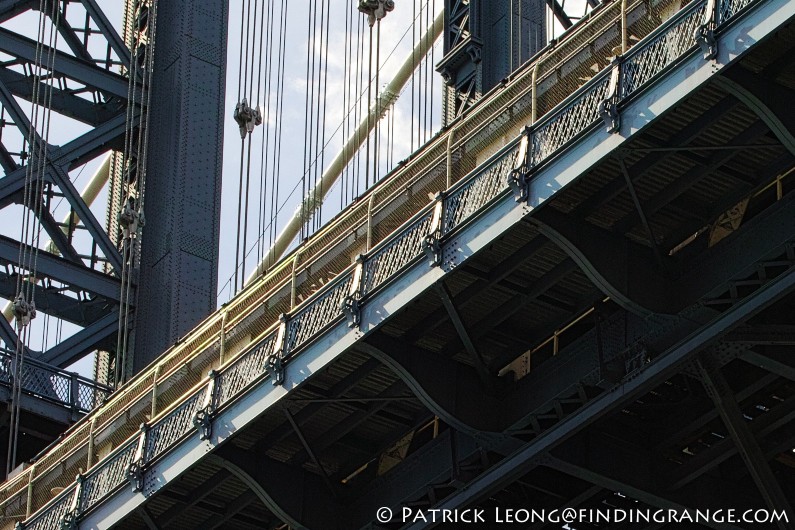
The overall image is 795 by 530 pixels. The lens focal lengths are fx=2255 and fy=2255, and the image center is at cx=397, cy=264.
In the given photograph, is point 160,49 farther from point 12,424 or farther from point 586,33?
point 586,33

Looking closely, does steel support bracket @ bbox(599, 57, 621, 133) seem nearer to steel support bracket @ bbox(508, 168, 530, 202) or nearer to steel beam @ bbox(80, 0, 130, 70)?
steel support bracket @ bbox(508, 168, 530, 202)

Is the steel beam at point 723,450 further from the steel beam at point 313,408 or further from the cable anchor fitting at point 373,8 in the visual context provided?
the cable anchor fitting at point 373,8

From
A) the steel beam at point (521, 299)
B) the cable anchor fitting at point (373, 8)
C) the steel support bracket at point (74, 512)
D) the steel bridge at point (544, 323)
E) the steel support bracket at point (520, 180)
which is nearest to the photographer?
the steel bridge at point (544, 323)

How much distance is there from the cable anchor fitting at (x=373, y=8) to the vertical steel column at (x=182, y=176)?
24.7 feet

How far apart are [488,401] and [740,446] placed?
4127 millimetres

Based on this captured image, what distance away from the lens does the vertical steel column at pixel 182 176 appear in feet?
168

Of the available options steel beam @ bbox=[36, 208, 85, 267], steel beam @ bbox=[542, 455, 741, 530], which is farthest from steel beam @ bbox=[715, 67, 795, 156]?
steel beam @ bbox=[36, 208, 85, 267]

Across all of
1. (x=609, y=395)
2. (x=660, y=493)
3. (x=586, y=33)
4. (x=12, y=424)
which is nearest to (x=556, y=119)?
(x=586, y=33)

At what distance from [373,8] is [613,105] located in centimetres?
1741

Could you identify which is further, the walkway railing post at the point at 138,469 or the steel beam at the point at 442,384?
the walkway railing post at the point at 138,469

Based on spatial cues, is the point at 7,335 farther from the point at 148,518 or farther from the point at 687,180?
the point at 687,180

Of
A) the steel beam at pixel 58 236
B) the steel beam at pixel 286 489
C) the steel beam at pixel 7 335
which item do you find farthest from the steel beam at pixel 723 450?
the steel beam at pixel 58 236

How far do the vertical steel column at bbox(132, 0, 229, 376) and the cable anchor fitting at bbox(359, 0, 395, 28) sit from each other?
24.7ft

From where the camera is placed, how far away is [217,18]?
54.5 metres
